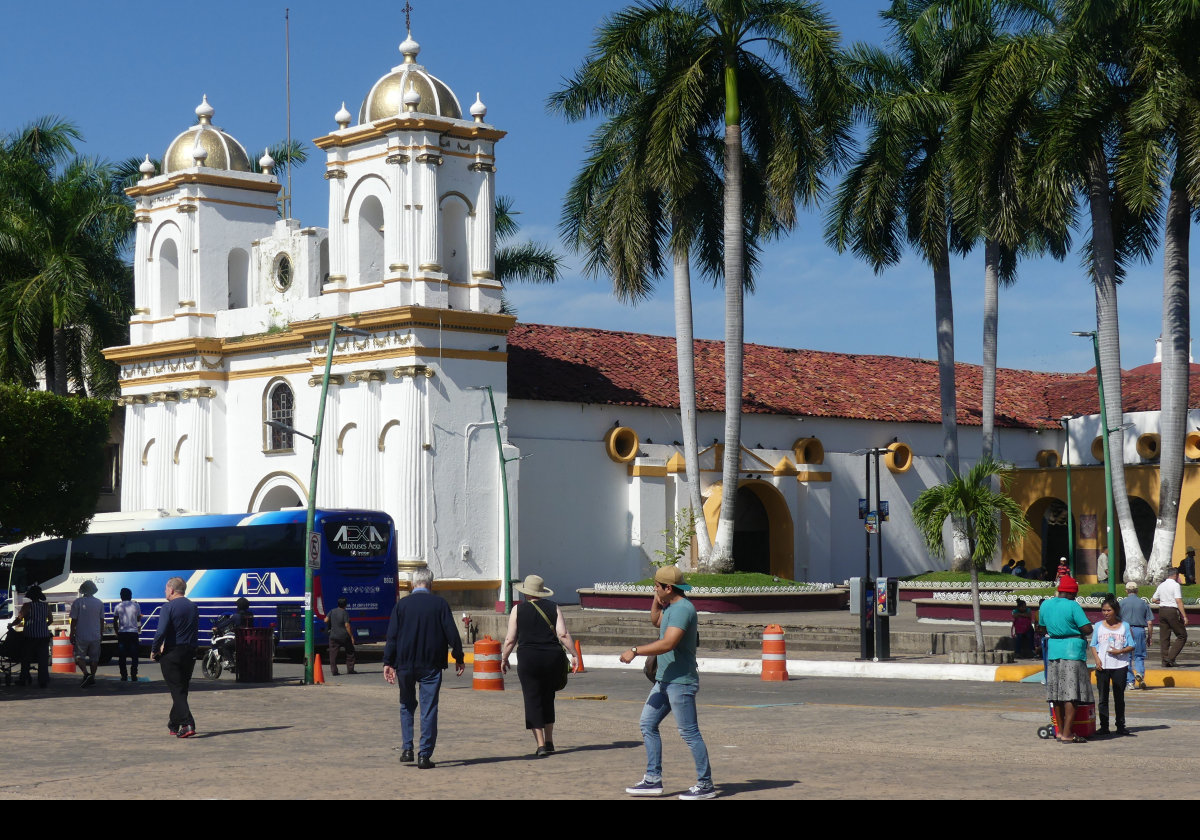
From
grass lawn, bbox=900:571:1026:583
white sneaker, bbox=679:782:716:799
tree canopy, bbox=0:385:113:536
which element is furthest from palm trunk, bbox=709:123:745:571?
white sneaker, bbox=679:782:716:799

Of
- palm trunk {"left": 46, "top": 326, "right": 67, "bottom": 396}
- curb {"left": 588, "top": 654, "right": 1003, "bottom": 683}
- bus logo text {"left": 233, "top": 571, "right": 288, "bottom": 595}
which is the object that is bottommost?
curb {"left": 588, "top": 654, "right": 1003, "bottom": 683}

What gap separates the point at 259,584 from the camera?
103ft

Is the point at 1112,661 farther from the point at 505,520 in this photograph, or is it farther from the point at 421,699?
the point at 505,520

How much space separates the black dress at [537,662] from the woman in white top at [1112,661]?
540 cm

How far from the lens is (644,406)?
45.4 metres

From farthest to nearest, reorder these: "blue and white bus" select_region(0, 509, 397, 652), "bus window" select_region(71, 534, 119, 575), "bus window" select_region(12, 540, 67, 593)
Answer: "bus window" select_region(12, 540, 67, 593) → "bus window" select_region(71, 534, 119, 575) → "blue and white bus" select_region(0, 509, 397, 652)

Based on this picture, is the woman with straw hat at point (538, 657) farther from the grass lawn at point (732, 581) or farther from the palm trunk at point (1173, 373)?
the grass lawn at point (732, 581)

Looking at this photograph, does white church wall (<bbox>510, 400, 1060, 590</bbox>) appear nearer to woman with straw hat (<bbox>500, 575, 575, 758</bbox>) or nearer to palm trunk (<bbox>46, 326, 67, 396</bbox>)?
palm trunk (<bbox>46, 326, 67, 396</bbox>)

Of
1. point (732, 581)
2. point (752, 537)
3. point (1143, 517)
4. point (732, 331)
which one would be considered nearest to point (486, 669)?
point (732, 581)

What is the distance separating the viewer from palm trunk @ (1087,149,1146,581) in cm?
3089

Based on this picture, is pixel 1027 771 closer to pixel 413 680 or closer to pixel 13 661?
pixel 413 680

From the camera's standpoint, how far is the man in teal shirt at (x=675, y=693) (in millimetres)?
11312

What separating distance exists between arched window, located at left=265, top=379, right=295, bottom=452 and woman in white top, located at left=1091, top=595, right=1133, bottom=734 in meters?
30.7
